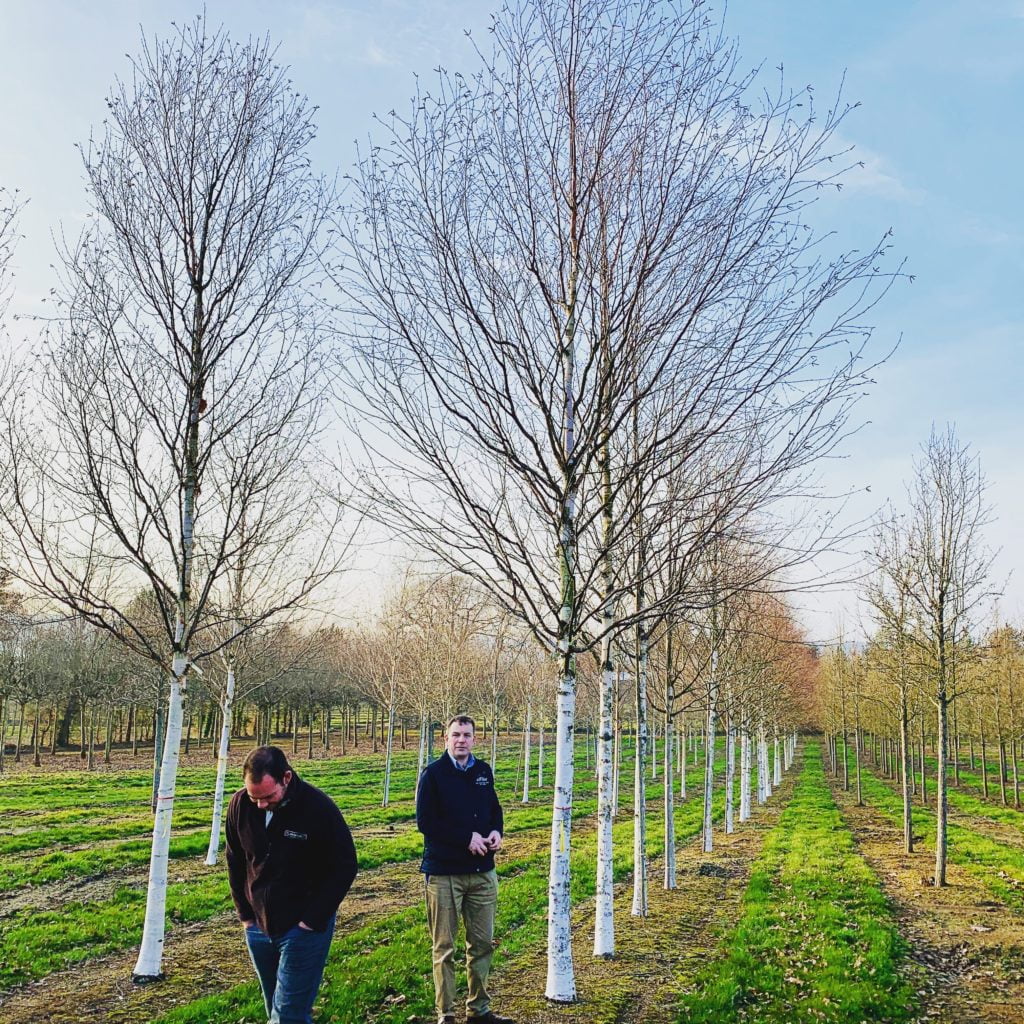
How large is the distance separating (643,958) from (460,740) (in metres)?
3.77

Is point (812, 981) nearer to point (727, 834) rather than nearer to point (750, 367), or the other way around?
point (750, 367)

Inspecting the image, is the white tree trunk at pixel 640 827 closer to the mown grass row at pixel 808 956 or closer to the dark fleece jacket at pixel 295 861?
the mown grass row at pixel 808 956

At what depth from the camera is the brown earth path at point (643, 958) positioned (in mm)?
5988

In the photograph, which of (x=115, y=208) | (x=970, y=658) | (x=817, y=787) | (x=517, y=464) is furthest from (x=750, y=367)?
(x=817, y=787)

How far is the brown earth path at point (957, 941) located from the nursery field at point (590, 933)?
0.12 ft

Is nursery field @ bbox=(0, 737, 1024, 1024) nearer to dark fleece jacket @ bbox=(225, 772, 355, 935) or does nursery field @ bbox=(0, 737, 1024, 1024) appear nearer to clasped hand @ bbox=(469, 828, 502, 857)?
clasped hand @ bbox=(469, 828, 502, 857)

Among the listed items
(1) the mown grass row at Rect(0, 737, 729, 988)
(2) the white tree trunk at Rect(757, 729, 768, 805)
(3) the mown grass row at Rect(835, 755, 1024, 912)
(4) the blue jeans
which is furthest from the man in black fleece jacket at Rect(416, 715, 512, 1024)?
(2) the white tree trunk at Rect(757, 729, 768, 805)

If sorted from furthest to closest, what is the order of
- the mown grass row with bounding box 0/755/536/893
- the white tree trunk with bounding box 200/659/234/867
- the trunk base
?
1. the white tree trunk with bounding box 200/659/234/867
2. the mown grass row with bounding box 0/755/536/893
3. the trunk base

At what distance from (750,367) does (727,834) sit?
15.7 metres

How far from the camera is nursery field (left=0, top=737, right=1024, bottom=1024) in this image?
627 cm

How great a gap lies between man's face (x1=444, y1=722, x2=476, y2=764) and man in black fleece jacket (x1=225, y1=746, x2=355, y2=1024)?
1456 mm

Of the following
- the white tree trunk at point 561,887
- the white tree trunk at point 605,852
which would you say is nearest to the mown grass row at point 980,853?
the white tree trunk at point 605,852

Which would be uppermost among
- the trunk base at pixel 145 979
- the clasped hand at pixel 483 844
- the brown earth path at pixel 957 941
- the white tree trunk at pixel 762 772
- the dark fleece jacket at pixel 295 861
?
the dark fleece jacket at pixel 295 861

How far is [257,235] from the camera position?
8.04 metres
